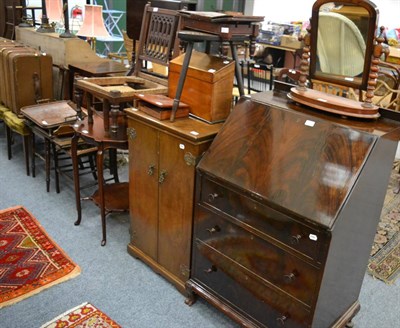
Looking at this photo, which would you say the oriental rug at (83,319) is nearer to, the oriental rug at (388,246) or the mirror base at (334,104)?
the mirror base at (334,104)

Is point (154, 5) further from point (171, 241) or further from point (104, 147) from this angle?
point (171, 241)

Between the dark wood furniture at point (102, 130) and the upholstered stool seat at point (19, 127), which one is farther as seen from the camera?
the upholstered stool seat at point (19, 127)

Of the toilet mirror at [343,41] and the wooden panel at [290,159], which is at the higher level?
the toilet mirror at [343,41]

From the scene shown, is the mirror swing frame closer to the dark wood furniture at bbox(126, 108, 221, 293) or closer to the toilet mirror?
the toilet mirror

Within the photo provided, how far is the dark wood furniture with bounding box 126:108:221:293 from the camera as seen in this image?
6.48 feet

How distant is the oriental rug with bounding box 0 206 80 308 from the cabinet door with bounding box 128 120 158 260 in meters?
0.45

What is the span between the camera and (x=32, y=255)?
8.39ft

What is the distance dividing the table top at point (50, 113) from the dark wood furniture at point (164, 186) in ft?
3.53

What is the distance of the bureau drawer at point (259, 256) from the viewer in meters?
1.60

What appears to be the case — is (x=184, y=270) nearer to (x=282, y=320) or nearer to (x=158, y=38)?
(x=282, y=320)

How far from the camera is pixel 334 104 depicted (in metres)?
1.69

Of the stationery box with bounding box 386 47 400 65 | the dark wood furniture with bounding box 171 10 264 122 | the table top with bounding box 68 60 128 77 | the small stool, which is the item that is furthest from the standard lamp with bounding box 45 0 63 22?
the stationery box with bounding box 386 47 400 65

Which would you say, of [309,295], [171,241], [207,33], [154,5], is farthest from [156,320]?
[154,5]

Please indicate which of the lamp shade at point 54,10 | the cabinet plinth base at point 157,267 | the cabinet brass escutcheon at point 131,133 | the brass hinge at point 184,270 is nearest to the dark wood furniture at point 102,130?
the cabinet brass escutcheon at point 131,133
